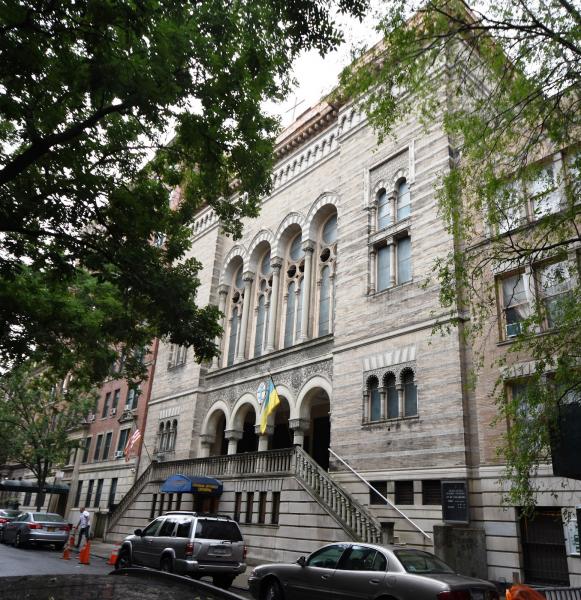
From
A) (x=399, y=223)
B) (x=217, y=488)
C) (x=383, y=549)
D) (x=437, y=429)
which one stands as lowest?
(x=383, y=549)

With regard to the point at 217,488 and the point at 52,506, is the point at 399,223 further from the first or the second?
the point at 52,506

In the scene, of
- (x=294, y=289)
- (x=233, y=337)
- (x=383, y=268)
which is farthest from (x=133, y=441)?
(x=383, y=268)

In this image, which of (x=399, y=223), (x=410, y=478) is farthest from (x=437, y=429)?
(x=399, y=223)

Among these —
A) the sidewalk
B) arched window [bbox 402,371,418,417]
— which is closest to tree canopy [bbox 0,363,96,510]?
the sidewalk

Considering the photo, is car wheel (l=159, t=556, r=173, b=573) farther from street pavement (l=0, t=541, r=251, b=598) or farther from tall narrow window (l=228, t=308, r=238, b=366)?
tall narrow window (l=228, t=308, r=238, b=366)

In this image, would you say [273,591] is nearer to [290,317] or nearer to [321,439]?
[321,439]

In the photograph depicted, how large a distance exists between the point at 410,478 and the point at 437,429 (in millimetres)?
1764

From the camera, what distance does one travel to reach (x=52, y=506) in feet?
151

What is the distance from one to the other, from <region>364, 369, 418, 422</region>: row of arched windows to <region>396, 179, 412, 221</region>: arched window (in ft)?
20.7

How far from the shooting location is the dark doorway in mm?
26203

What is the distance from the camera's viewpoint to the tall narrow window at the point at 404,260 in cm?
2078

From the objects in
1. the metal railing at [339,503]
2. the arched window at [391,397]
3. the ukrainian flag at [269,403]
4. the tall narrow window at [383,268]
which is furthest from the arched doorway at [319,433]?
the metal railing at [339,503]

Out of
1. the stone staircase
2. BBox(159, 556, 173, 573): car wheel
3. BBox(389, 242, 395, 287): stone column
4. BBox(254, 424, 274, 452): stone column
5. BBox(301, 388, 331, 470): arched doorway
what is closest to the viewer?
BBox(159, 556, 173, 573): car wheel

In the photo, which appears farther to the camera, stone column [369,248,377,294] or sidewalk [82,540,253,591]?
stone column [369,248,377,294]
